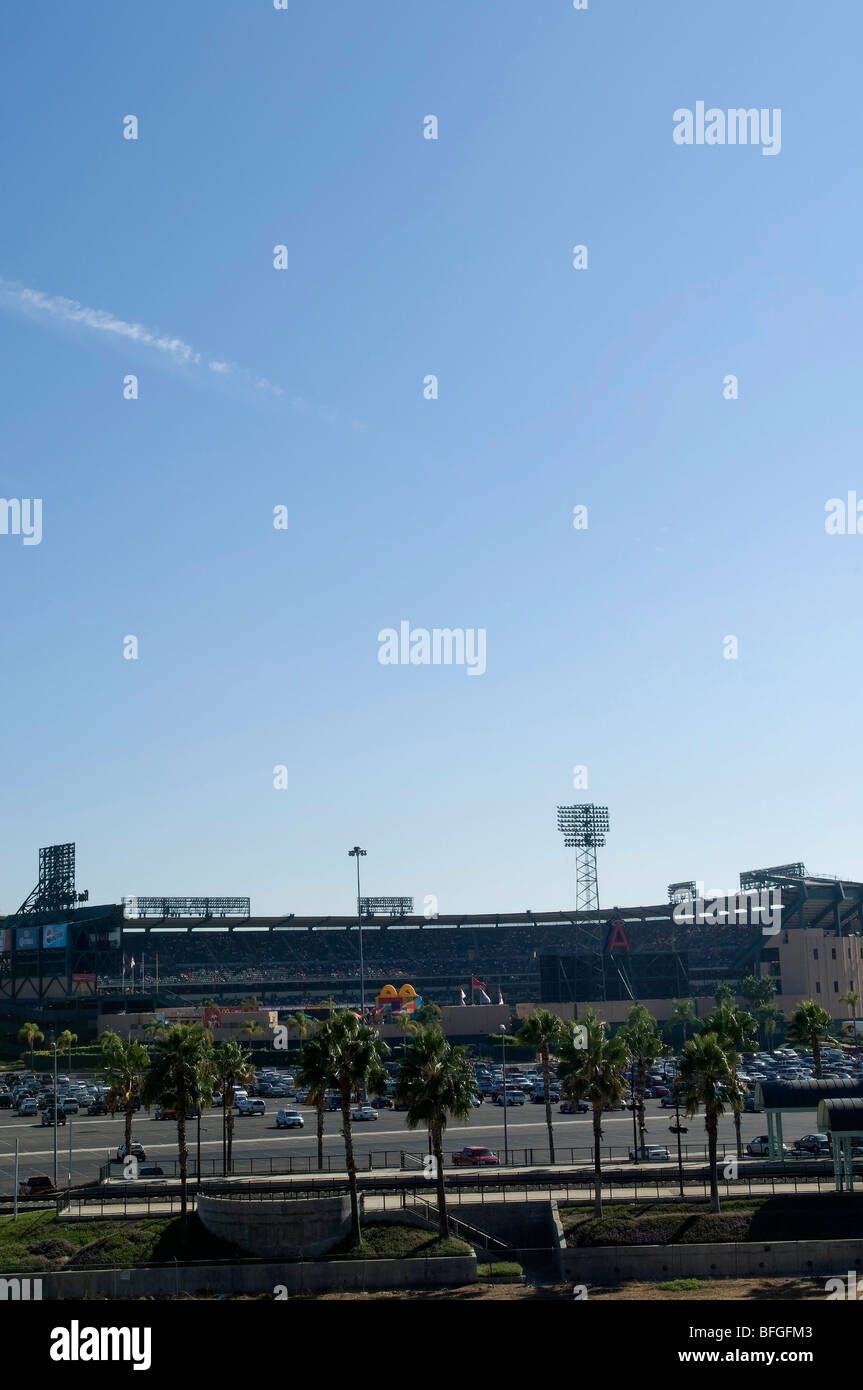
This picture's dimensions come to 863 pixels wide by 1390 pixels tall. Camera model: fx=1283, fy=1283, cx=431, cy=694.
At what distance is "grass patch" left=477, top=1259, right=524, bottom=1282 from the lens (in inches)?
2082

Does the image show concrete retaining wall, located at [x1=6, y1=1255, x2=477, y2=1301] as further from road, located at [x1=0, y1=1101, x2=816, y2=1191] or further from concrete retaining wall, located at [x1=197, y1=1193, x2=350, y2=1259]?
road, located at [x1=0, y1=1101, x2=816, y2=1191]

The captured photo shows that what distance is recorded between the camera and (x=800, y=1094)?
65188 millimetres

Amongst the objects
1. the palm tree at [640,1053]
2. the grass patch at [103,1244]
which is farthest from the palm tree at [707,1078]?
the grass patch at [103,1244]

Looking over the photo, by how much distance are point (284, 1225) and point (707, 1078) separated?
67.9 ft

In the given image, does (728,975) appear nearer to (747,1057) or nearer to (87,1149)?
(747,1057)

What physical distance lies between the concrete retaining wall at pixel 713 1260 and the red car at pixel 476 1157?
63.0ft

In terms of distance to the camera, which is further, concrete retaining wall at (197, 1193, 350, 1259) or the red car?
the red car

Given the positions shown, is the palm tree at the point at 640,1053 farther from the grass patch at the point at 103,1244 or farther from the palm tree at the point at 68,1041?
the palm tree at the point at 68,1041

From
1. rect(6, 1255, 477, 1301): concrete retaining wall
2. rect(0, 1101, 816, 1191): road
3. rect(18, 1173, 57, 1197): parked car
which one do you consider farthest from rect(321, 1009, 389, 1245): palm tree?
rect(18, 1173, 57, 1197): parked car

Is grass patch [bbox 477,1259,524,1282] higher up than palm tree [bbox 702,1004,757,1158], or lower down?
lower down

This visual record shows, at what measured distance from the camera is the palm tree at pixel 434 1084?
189 feet

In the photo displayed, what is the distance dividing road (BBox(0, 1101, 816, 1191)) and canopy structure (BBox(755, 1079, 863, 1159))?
8899 mm
